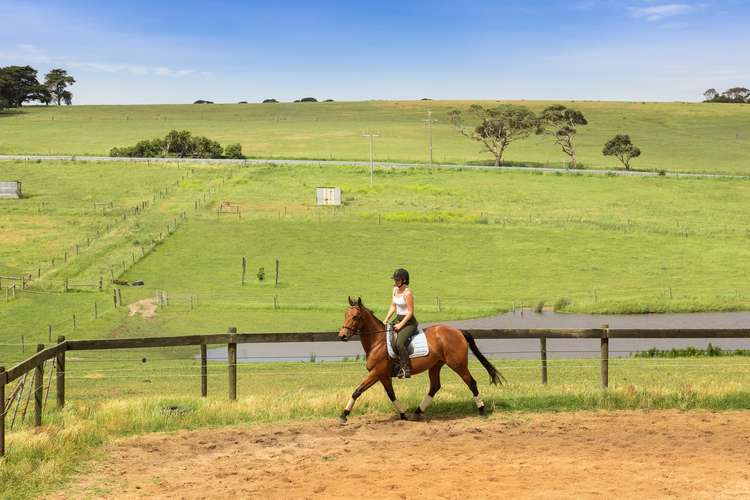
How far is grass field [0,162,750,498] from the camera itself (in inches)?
687

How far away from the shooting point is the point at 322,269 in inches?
2261

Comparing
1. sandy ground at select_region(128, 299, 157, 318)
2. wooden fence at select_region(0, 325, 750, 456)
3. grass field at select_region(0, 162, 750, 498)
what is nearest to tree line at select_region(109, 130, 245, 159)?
grass field at select_region(0, 162, 750, 498)

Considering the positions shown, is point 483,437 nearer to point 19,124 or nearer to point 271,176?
point 271,176

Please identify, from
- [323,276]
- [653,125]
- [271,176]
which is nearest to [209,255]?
[323,276]

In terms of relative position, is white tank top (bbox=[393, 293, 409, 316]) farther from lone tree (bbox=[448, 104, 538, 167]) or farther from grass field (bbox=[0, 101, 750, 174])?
lone tree (bbox=[448, 104, 538, 167])

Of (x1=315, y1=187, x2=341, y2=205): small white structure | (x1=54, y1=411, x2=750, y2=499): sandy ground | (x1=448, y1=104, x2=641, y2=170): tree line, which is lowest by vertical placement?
(x1=54, y1=411, x2=750, y2=499): sandy ground

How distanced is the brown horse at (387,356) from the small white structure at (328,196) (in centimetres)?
6163

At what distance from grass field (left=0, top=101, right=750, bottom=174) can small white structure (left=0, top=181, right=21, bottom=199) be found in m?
42.7

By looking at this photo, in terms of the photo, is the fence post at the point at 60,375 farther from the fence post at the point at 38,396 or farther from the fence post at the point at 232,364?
the fence post at the point at 232,364

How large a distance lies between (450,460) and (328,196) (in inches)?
2558

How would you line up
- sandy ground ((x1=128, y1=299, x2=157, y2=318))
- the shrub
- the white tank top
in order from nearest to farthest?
the white tank top < sandy ground ((x1=128, y1=299, x2=157, y2=318)) < the shrub

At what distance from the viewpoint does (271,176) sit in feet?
307

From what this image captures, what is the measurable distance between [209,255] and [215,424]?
44.1m

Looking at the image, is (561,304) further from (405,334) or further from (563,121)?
(563,121)
